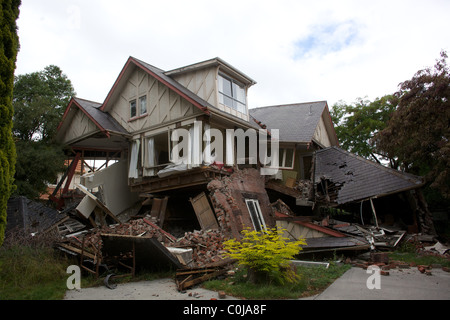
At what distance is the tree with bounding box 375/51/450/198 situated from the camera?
11920 millimetres

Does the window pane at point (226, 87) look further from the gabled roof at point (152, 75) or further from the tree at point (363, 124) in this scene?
the tree at point (363, 124)

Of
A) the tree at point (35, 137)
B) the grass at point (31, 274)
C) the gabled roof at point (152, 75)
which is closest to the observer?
the grass at point (31, 274)

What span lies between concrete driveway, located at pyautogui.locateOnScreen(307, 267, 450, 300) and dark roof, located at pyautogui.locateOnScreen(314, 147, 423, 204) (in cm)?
486

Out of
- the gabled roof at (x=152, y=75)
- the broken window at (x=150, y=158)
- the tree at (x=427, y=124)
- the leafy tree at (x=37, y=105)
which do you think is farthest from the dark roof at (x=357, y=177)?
the leafy tree at (x=37, y=105)

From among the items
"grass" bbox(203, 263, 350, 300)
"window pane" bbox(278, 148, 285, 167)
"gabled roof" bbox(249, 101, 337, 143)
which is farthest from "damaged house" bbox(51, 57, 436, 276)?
"grass" bbox(203, 263, 350, 300)

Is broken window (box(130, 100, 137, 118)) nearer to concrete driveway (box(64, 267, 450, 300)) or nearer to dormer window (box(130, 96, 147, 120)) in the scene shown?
dormer window (box(130, 96, 147, 120))

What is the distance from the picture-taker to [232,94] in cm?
1531

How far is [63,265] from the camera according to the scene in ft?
28.5

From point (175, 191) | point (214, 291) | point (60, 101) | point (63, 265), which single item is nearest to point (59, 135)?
point (60, 101)

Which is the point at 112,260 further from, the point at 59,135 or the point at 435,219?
the point at 435,219

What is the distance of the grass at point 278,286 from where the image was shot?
236 inches

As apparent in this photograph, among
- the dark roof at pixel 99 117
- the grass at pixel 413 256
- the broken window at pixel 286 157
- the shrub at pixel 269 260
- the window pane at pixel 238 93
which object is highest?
the window pane at pixel 238 93

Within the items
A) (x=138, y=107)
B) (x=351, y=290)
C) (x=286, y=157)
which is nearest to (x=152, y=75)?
(x=138, y=107)

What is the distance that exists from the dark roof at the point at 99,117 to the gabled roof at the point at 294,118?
9.33m
